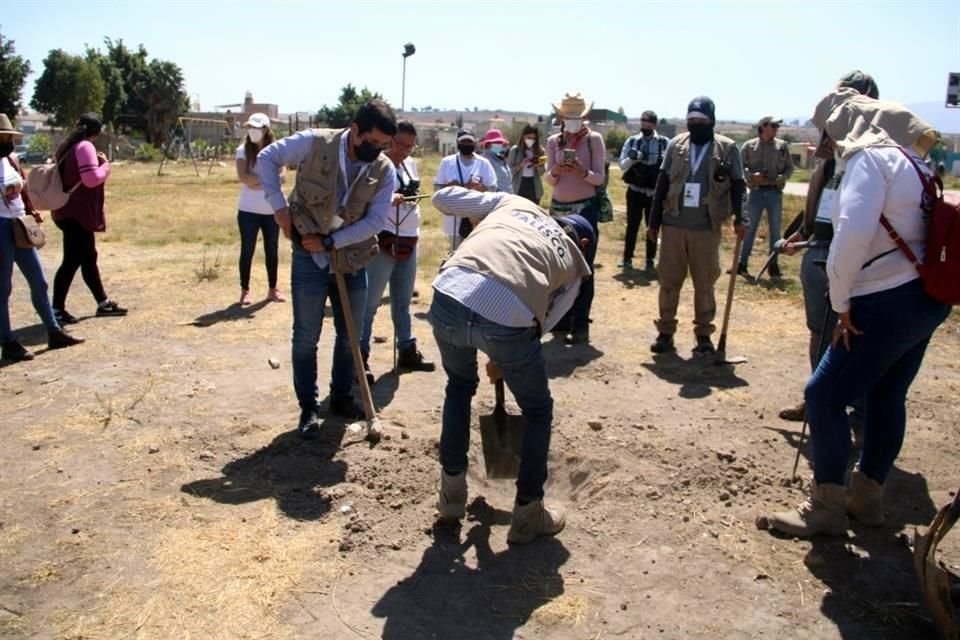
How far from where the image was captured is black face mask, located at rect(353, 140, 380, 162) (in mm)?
4633

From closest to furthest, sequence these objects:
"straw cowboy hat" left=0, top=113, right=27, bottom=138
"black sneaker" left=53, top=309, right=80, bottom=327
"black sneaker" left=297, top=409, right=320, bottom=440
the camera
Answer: "black sneaker" left=297, top=409, right=320, bottom=440 < the camera < "straw cowboy hat" left=0, top=113, right=27, bottom=138 < "black sneaker" left=53, top=309, right=80, bottom=327

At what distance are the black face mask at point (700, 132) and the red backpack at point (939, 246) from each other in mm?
3330

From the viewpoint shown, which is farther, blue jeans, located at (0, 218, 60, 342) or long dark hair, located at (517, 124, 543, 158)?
long dark hair, located at (517, 124, 543, 158)

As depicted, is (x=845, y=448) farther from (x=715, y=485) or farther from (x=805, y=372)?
(x=805, y=372)

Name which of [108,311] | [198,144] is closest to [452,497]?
[108,311]

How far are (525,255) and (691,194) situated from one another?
3.64 m

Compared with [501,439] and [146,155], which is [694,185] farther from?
[146,155]

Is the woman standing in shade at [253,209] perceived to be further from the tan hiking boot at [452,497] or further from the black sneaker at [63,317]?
the tan hiking boot at [452,497]

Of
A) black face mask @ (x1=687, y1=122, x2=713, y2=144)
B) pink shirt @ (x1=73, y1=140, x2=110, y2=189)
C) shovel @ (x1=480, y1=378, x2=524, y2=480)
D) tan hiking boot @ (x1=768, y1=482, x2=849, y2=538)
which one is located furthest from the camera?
pink shirt @ (x1=73, y1=140, x2=110, y2=189)

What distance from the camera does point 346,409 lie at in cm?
531

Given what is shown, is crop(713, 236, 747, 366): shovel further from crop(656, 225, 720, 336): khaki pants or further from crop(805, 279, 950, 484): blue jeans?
crop(805, 279, 950, 484): blue jeans

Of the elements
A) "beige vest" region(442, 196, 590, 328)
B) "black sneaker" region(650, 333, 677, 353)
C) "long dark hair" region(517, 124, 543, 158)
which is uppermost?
"long dark hair" region(517, 124, 543, 158)

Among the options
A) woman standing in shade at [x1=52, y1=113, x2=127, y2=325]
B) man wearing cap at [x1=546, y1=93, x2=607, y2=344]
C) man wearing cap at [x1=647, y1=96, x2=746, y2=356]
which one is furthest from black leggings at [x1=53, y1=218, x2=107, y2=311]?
man wearing cap at [x1=647, y1=96, x2=746, y2=356]

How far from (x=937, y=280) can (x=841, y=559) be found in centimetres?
133
